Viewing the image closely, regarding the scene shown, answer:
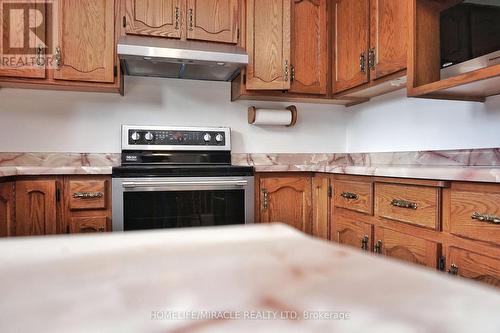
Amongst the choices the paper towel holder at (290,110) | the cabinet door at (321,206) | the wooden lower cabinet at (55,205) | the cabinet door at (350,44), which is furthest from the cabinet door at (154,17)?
the cabinet door at (321,206)

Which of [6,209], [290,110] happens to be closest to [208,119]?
[290,110]

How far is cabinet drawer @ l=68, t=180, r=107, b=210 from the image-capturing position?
6.55 ft

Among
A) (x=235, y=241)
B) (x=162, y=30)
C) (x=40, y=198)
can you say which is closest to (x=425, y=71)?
(x=162, y=30)

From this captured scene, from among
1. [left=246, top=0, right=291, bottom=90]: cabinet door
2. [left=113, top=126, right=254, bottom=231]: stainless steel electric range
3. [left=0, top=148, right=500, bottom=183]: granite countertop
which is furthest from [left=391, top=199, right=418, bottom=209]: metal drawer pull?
[left=246, top=0, right=291, bottom=90]: cabinet door

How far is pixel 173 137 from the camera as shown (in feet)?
8.39

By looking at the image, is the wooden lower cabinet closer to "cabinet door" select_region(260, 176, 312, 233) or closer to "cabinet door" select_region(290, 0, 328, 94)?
"cabinet door" select_region(260, 176, 312, 233)

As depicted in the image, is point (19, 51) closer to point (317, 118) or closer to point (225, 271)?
point (317, 118)

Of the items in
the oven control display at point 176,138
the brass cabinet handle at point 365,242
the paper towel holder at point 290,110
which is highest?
the paper towel holder at point 290,110

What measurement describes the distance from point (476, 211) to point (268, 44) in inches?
68.0

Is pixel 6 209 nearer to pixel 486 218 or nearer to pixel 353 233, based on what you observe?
pixel 353 233

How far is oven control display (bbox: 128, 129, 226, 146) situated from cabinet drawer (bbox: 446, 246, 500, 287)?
66.8 inches

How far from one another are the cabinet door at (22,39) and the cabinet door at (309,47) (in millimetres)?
1578

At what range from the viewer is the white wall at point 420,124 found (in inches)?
74.3

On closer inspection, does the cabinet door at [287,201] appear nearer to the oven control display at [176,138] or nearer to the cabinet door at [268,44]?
the oven control display at [176,138]
